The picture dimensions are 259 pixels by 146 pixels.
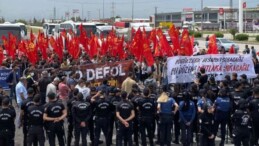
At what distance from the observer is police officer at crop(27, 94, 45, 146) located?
1163 centimetres

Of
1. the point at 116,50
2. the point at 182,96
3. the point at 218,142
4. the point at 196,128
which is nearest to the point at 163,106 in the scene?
the point at 182,96

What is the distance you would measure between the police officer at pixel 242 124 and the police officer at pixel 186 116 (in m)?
1.17

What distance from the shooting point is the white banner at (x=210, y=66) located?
16189 millimetres

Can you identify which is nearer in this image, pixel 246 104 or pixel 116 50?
pixel 246 104

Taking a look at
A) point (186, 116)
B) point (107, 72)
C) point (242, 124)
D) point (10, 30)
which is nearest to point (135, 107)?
point (186, 116)

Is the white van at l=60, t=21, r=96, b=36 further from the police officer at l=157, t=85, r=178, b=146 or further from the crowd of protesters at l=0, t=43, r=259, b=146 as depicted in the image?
the police officer at l=157, t=85, r=178, b=146

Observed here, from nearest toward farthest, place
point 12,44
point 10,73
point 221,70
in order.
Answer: point 221,70
point 10,73
point 12,44

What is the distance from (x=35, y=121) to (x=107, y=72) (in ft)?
20.7

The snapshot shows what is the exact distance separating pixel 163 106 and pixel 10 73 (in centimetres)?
871

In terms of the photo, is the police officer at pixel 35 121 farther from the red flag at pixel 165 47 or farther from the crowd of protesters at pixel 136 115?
the red flag at pixel 165 47

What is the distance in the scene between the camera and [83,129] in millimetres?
12602

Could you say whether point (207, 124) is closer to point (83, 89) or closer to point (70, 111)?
point (70, 111)

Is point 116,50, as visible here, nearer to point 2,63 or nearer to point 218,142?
point 2,63

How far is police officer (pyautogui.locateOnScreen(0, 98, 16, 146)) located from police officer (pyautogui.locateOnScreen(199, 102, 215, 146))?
4.53m
